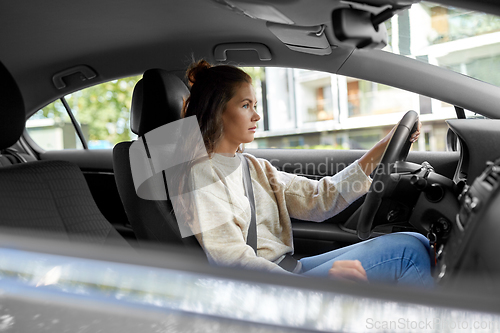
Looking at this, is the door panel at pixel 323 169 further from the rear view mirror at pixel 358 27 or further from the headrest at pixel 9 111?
the headrest at pixel 9 111

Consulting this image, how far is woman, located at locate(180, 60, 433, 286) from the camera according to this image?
118 cm

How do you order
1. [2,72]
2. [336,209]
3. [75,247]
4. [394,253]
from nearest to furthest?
[75,247]
[394,253]
[2,72]
[336,209]

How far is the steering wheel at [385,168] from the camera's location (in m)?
1.27

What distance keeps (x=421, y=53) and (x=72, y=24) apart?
1.11 metres

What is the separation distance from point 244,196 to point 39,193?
0.61 meters

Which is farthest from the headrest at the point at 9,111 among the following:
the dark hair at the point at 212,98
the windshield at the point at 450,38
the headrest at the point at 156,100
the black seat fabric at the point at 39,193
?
the windshield at the point at 450,38

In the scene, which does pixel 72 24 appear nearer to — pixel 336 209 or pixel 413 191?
pixel 336 209

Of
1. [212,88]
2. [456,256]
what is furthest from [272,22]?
[456,256]

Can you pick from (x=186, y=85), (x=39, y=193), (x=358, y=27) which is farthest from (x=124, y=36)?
(x=358, y=27)

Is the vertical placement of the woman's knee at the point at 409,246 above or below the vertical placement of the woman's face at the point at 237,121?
below

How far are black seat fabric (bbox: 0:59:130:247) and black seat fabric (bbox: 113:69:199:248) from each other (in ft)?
0.35

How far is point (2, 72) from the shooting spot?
4.42 ft

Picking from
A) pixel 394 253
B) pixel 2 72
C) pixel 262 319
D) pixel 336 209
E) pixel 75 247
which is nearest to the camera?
pixel 262 319

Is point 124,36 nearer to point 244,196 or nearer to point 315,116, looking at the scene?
point 244,196
